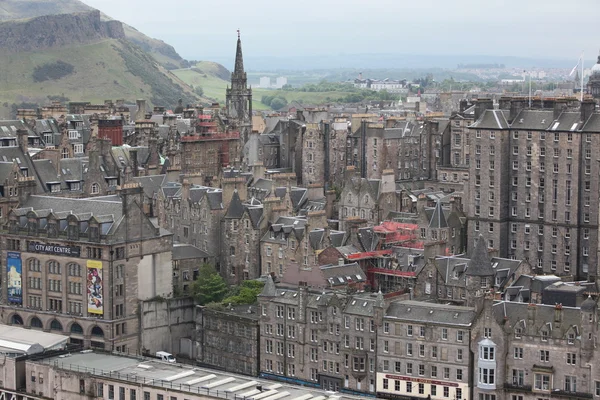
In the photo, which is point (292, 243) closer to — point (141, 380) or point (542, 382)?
point (141, 380)

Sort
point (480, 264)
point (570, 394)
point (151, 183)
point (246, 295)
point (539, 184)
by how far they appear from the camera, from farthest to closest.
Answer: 1. point (151, 183)
2. point (539, 184)
3. point (246, 295)
4. point (480, 264)
5. point (570, 394)

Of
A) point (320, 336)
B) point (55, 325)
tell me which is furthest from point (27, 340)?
point (320, 336)

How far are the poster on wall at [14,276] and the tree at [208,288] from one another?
15.5 metres

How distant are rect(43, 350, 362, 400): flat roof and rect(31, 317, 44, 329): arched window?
461 inches

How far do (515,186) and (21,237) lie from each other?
45028mm

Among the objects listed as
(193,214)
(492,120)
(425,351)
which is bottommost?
(425,351)

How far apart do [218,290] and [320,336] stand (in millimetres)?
16768

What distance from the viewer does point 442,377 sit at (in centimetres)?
9706

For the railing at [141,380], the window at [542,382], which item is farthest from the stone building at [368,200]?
the window at [542,382]

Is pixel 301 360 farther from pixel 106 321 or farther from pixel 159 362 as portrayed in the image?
pixel 106 321

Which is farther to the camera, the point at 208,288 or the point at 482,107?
the point at 482,107

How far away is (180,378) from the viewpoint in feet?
318

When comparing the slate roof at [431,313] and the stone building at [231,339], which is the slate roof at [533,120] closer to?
the slate roof at [431,313]

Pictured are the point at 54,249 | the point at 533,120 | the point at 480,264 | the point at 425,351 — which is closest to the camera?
A: the point at 425,351
